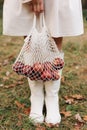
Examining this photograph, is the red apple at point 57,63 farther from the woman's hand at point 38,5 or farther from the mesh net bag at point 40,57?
the woman's hand at point 38,5

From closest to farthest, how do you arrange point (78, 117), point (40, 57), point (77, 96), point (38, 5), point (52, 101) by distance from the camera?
1. point (38, 5)
2. point (40, 57)
3. point (52, 101)
4. point (78, 117)
5. point (77, 96)

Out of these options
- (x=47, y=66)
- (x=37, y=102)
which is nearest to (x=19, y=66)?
(x=47, y=66)

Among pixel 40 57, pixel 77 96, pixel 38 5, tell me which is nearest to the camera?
pixel 38 5

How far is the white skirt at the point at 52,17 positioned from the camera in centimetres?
229

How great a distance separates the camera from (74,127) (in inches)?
103

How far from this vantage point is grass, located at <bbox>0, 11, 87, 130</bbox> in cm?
264

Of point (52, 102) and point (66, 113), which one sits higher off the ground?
point (52, 102)

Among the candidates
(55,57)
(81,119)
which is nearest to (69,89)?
(81,119)

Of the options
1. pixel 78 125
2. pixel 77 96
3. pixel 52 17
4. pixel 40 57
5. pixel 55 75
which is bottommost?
pixel 78 125

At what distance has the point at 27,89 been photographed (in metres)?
3.24

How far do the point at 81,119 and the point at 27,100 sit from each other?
522 mm

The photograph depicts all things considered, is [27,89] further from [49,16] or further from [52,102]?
[49,16]

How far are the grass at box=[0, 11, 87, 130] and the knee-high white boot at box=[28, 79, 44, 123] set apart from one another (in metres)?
0.06

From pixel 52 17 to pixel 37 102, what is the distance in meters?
0.65
